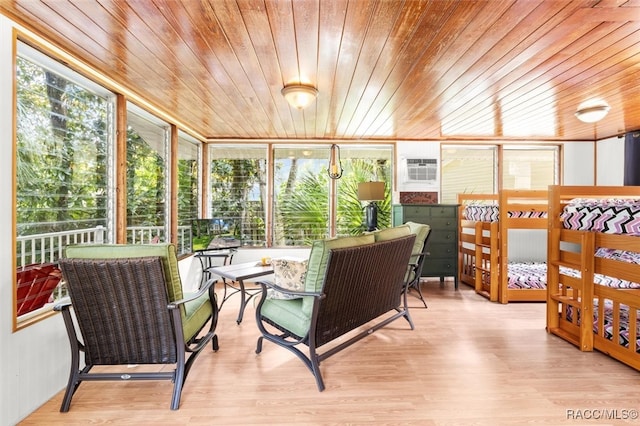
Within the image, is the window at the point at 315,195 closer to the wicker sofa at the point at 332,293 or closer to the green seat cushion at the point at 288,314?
the wicker sofa at the point at 332,293

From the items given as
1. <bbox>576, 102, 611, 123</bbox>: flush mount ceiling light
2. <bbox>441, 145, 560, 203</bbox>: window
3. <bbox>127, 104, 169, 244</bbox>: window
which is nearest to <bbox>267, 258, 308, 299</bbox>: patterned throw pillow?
<bbox>127, 104, 169, 244</bbox>: window

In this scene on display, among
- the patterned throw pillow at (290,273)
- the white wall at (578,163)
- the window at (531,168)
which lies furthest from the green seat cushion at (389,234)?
the white wall at (578,163)

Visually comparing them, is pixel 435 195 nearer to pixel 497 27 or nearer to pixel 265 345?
pixel 497 27

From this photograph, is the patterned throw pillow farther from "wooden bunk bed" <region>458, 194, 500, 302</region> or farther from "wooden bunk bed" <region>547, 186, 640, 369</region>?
"wooden bunk bed" <region>458, 194, 500, 302</region>

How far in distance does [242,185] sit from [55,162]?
2.73 metres

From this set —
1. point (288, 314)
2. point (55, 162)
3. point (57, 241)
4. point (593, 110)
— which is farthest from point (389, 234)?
point (57, 241)

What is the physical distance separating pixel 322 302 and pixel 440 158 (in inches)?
145

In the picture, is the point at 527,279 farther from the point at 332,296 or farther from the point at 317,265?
the point at 317,265

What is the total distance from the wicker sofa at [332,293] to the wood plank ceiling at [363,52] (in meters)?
1.32

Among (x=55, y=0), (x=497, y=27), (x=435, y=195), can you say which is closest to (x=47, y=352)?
(x=55, y=0)

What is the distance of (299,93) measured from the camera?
2568 mm

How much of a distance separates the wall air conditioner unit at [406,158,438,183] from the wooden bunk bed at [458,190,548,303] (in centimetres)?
90

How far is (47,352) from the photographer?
184 centimetres

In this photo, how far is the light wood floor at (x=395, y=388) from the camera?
1665 mm
